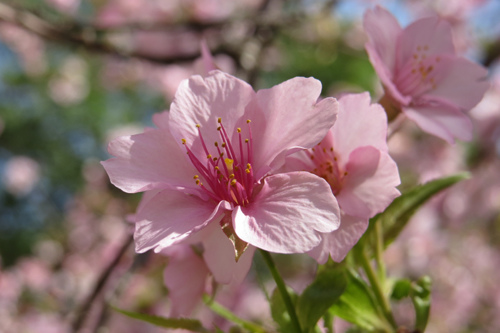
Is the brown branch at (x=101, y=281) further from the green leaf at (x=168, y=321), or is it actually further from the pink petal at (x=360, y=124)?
the pink petal at (x=360, y=124)

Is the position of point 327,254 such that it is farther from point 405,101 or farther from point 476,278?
point 476,278

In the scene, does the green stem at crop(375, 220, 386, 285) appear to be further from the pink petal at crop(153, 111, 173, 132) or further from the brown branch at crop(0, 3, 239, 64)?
the brown branch at crop(0, 3, 239, 64)

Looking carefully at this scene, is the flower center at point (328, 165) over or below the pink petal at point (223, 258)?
over

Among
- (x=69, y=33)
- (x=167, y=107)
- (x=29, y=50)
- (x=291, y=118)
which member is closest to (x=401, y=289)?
(x=291, y=118)

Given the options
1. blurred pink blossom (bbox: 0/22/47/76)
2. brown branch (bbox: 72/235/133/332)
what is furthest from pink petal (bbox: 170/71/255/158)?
blurred pink blossom (bbox: 0/22/47/76)

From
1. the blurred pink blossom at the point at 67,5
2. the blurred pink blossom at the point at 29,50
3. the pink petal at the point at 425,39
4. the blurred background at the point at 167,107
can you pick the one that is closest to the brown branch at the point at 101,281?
the blurred background at the point at 167,107

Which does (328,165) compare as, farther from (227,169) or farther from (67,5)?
(67,5)
